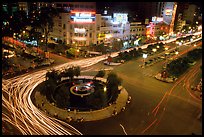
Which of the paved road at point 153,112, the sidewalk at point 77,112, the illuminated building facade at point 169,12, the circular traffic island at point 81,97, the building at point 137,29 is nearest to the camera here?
the paved road at point 153,112

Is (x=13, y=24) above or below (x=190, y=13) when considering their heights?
below

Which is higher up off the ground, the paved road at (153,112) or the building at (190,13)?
the building at (190,13)

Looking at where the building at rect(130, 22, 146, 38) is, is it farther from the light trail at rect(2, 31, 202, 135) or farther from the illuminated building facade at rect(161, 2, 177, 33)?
the light trail at rect(2, 31, 202, 135)

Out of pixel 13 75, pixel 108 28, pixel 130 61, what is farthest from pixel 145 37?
pixel 13 75

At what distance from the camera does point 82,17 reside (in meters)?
79.2

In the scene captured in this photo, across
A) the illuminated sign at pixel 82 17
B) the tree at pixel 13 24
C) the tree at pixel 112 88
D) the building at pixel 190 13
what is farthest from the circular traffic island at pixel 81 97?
the building at pixel 190 13

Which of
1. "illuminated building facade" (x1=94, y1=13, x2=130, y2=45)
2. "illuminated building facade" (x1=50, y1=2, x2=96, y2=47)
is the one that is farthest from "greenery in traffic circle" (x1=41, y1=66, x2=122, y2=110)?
"illuminated building facade" (x1=94, y1=13, x2=130, y2=45)

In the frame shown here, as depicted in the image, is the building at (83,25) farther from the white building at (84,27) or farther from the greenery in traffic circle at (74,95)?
the greenery in traffic circle at (74,95)

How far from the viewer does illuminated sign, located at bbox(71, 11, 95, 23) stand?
78.6m

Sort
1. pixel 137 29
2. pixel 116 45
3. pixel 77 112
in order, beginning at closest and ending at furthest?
pixel 77 112 < pixel 116 45 < pixel 137 29

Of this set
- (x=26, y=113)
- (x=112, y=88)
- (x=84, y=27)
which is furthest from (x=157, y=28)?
(x=26, y=113)

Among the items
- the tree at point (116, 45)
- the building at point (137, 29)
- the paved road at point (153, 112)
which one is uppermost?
the building at point (137, 29)

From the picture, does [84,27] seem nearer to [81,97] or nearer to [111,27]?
[111,27]

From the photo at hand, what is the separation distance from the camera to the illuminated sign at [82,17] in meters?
78.6
